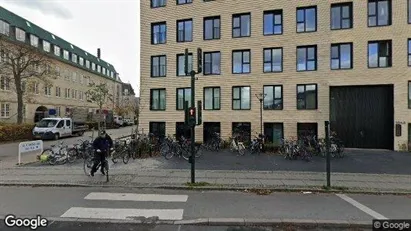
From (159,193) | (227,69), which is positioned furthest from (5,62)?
(159,193)

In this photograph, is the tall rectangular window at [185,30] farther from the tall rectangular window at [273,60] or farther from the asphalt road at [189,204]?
the asphalt road at [189,204]

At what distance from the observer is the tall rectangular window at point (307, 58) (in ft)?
66.9

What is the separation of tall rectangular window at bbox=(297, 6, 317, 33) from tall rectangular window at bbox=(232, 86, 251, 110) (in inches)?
225

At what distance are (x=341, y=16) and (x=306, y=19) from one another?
2.32 m

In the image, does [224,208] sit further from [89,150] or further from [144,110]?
[144,110]

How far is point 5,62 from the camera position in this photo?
2680cm

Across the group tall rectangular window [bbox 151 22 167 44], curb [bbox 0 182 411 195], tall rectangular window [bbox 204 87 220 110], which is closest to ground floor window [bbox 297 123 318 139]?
tall rectangular window [bbox 204 87 220 110]

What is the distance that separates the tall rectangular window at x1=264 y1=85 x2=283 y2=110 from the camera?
20891 mm

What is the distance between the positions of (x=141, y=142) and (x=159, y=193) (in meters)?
7.95

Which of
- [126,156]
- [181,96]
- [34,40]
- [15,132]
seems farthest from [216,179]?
[34,40]

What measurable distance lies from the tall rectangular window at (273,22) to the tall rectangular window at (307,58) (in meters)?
2.15

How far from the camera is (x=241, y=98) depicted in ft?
70.9

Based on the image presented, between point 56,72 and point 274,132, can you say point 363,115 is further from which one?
point 56,72

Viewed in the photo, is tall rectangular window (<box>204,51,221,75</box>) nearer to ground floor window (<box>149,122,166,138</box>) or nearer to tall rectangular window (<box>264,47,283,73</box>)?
tall rectangular window (<box>264,47,283,73</box>)
